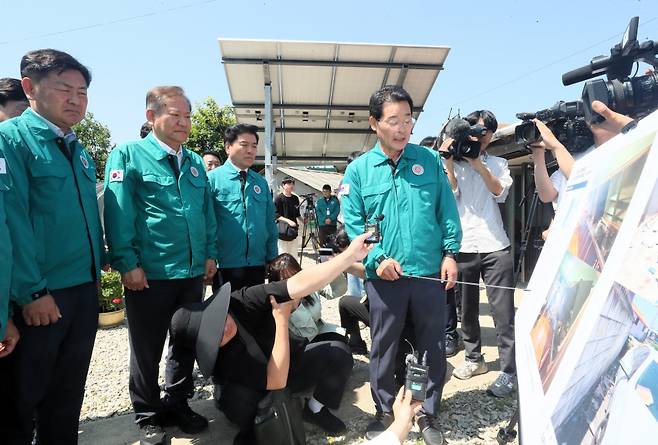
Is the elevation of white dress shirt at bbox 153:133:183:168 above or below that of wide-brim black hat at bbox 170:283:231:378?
above

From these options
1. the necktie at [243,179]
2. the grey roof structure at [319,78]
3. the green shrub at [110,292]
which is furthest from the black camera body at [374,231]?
the grey roof structure at [319,78]

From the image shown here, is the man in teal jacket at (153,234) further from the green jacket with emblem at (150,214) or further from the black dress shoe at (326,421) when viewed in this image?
the black dress shoe at (326,421)

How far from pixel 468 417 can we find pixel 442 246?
3.89 ft

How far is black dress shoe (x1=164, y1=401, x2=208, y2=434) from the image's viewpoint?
249 cm

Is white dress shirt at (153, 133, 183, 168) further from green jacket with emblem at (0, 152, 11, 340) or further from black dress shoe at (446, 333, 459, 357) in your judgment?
black dress shoe at (446, 333, 459, 357)

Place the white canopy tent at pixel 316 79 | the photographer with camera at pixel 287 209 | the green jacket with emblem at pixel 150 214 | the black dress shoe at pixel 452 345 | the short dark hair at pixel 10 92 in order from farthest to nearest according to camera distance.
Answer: the photographer with camera at pixel 287 209
the white canopy tent at pixel 316 79
the black dress shoe at pixel 452 345
the short dark hair at pixel 10 92
the green jacket with emblem at pixel 150 214

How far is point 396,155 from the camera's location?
2324mm

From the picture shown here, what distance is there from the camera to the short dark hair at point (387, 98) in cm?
219

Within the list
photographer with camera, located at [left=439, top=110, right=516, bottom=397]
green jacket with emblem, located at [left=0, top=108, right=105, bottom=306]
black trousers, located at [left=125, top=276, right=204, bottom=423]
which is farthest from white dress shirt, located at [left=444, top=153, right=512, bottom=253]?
green jacket with emblem, located at [left=0, top=108, right=105, bottom=306]

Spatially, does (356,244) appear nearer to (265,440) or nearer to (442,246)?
(442,246)

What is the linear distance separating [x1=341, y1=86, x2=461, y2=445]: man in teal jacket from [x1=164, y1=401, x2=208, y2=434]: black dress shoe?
1086 millimetres

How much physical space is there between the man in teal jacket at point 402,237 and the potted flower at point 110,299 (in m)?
3.55

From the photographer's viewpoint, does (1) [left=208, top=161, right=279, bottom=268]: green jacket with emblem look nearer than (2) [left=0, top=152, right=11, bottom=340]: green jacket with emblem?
No

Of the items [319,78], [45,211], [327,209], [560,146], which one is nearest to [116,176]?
[45,211]
